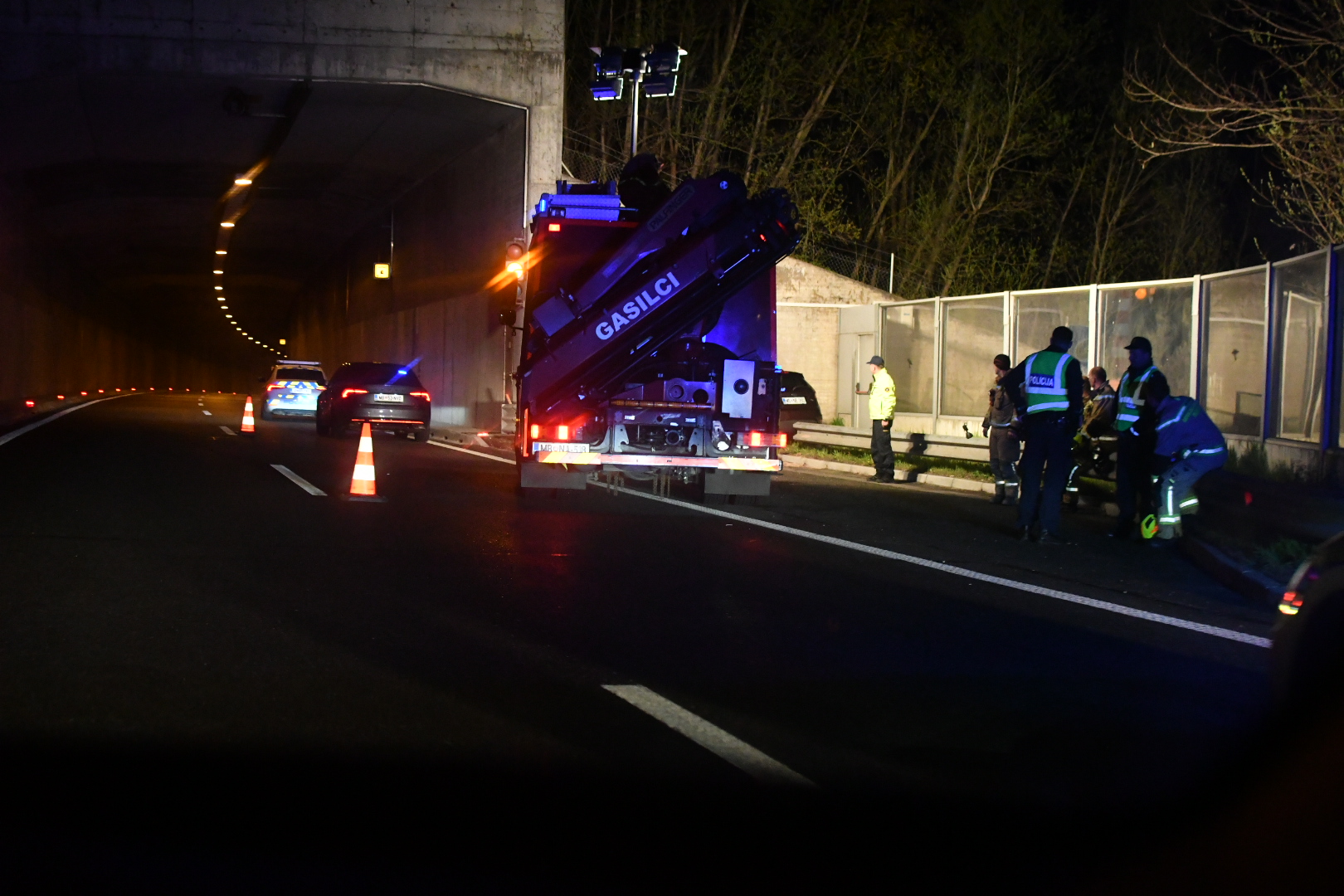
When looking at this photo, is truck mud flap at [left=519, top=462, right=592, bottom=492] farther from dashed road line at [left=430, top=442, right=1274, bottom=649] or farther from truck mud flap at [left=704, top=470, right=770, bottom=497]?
truck mud flap at [left=704, top=470, right=770, bottom=497]

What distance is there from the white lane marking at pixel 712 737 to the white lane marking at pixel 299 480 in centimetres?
824

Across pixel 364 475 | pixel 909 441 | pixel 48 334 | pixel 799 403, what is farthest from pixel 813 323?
pixel 48 334

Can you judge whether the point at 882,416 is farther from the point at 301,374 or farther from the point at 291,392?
the point at 301,374

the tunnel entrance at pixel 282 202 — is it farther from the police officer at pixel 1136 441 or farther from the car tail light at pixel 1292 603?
the car tail light at pixel 1292 603

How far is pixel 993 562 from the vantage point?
1025cm

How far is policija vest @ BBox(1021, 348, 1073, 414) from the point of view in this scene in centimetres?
1146

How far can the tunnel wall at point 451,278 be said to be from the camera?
1107 inches

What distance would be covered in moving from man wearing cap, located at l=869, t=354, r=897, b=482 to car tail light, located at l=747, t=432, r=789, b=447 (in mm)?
5492

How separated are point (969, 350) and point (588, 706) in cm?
1786

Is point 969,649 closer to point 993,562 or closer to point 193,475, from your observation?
point 993,562

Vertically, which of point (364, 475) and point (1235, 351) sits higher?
point (1235, 351)

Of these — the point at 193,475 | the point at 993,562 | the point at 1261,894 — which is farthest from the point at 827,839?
the point at 193,475

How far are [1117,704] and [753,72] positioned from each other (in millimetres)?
29149

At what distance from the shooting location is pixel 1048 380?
11531 millimetres
